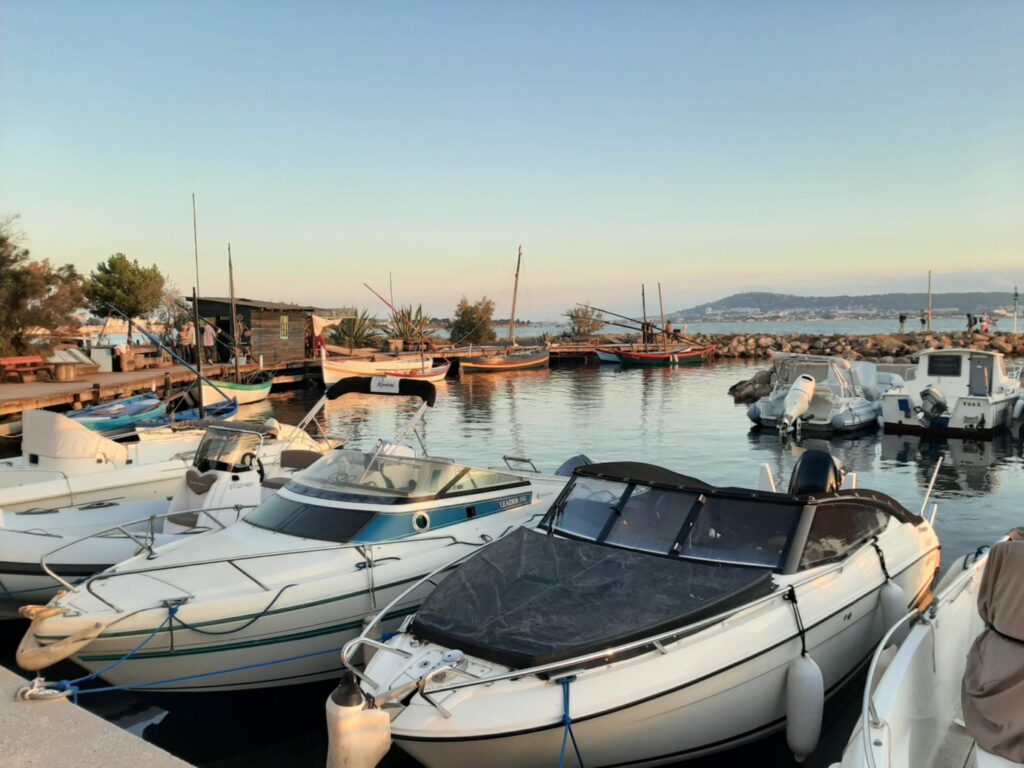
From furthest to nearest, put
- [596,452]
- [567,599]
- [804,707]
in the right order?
[596,452], [567,599], [804,707]

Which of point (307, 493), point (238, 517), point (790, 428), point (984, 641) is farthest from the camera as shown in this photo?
point (790, 428)

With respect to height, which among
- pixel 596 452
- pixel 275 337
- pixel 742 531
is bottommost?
pixel 596 452

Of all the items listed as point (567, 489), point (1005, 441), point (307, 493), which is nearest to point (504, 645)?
point (567, 489)

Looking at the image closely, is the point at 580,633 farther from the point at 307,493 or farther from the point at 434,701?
the point at 307,493

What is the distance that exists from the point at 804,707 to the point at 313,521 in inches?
195

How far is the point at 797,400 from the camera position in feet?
81.1

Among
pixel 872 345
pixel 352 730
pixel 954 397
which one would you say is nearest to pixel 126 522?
pixel 352 730

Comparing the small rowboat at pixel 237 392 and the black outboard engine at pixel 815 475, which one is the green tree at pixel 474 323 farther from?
the black outboard engine at pixel 815 475

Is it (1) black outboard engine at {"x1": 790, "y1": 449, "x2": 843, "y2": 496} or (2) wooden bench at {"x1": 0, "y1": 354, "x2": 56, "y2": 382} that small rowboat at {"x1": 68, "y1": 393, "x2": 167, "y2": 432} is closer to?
(2) wooden bench at {"x1": 0, "y1": 354, "x2": 56, "y2": 382}

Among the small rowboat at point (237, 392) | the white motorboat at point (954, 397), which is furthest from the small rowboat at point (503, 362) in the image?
the white motorboat at point (954, 397)

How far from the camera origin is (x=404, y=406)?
3622 cm

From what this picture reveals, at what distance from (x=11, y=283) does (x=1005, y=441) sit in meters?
36.3

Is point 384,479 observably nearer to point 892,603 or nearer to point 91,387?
point 892,603

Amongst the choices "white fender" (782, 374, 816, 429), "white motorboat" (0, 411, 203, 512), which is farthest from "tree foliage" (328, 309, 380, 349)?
"white motorboat" (0, 411, 203, 512)
